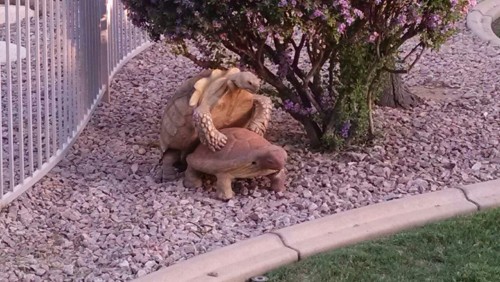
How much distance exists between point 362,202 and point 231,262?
1077 millimetres

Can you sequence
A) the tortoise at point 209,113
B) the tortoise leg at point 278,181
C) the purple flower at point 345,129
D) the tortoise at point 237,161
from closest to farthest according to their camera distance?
the tortoise at point 237,161 → the tortoise at point 209,113 → the tortoise leg at point 278,181 → the purple flower at point 345,129

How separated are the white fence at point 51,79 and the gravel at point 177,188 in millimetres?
122

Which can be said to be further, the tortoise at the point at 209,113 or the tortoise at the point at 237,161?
the tortoise at the point at 209,113

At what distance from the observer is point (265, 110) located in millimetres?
5359

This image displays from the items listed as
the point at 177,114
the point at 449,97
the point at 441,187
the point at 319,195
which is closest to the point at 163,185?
the point at 177,114

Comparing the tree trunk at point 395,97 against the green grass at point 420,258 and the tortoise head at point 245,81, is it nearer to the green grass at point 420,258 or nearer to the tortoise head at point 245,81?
the tortoise head at point 245,81

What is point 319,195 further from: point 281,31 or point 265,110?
point 281,31

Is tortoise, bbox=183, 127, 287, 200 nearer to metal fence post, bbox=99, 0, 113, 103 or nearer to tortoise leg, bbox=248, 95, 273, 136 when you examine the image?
tortoise leg, bbox=248, 95, 273, 136

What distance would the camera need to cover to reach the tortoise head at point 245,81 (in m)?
5.05

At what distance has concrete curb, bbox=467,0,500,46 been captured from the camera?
9569 millimetres

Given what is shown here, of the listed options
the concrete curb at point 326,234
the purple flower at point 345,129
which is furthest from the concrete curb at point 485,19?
the concrete curb at point 326,234

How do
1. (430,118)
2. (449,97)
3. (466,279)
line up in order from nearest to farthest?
(466,279) → (430,118) → (449,97)

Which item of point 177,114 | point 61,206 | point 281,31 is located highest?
point 281,31

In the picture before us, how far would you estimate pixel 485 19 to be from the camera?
1084 cm
